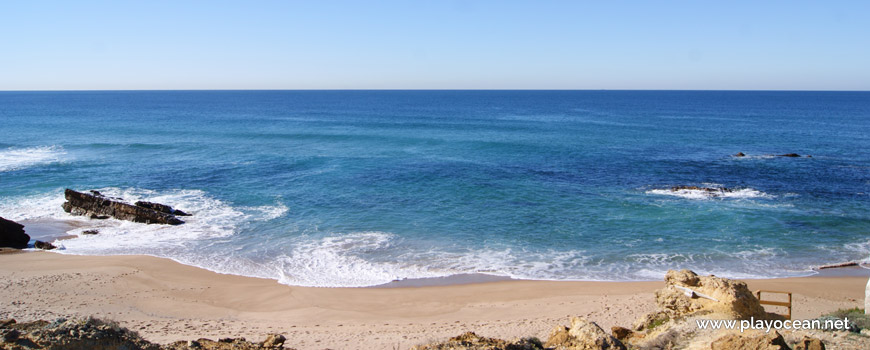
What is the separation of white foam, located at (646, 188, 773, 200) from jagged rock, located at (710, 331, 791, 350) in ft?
78.1

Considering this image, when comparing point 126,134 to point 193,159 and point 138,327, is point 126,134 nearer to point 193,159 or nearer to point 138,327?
point 193,159

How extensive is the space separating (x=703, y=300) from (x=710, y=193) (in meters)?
21.8

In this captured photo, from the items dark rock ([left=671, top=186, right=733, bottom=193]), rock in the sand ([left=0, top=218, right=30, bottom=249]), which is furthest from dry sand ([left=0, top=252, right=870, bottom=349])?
dark rock ([left=671, top=186, right=733, bottom=193])

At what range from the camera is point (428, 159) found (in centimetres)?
4366

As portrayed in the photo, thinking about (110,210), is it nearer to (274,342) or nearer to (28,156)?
(274,342)

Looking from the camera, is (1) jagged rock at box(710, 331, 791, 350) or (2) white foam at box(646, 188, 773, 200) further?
(2) white foam at box(646, 188, 773, 200)

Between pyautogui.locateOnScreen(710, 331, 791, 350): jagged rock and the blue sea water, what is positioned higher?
pyautogui.locateOnScreen(710, 331, 791, 350): jagged rock

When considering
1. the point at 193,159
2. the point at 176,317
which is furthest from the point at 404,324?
the point at 193,159

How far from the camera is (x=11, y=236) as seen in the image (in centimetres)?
2308

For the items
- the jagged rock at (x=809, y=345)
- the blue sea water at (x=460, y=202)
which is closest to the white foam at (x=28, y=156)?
the blue sea water at (x=460, y=202)

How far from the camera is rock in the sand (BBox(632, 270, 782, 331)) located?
11.9m

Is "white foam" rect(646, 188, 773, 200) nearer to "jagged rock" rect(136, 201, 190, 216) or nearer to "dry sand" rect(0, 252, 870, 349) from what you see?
"dry sand" rect(0, 252, 870, 349)

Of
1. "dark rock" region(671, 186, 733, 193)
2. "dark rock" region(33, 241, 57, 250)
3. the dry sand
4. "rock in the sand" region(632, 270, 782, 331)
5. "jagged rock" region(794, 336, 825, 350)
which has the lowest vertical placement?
the dry sand

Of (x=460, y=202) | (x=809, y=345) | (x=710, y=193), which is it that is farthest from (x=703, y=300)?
(x=710, y=193)
